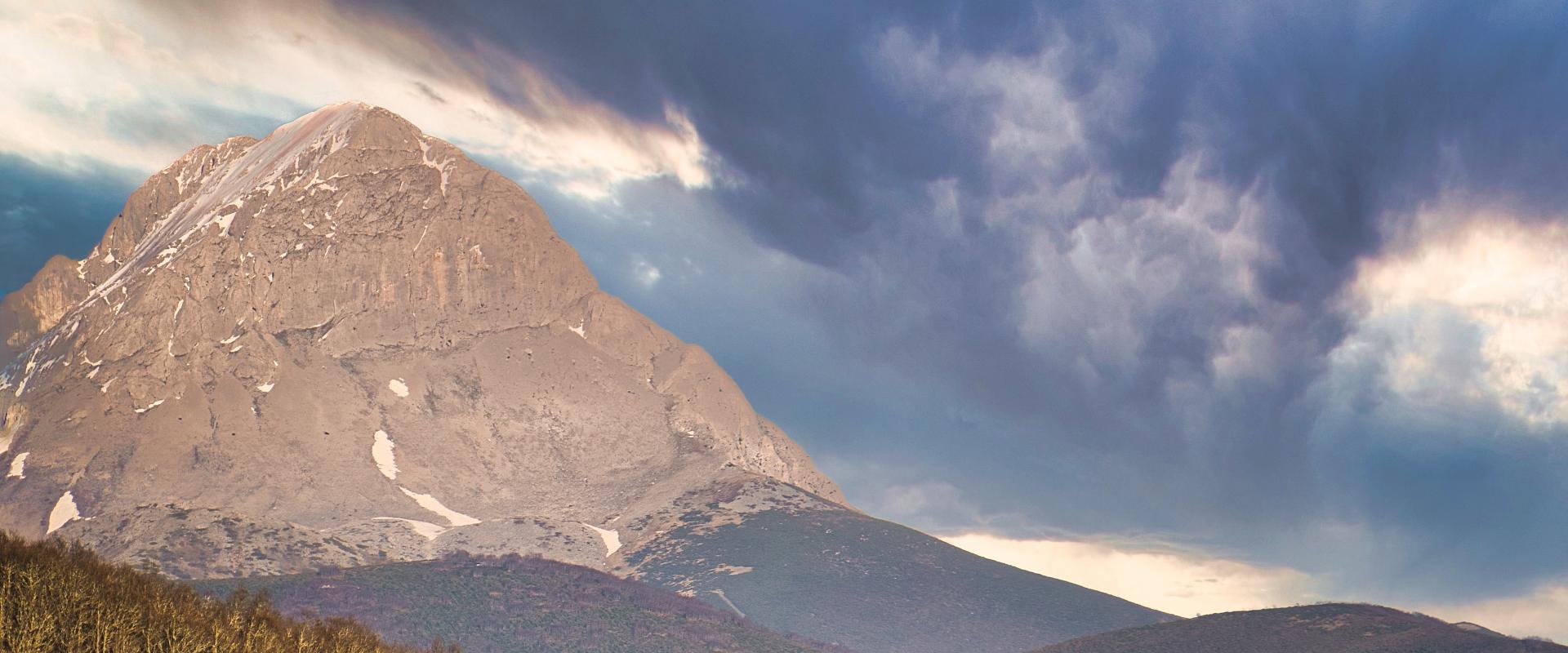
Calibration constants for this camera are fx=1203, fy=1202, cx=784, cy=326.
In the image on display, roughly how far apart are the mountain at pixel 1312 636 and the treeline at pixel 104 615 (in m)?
135

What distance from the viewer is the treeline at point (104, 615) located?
141ft

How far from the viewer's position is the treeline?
43094 mm

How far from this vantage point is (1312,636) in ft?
551

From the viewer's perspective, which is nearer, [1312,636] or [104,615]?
[104,615]

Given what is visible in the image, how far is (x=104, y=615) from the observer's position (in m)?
47.0

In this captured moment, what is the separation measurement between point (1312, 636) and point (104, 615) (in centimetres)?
16028

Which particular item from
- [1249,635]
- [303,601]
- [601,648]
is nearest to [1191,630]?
[1249,635]

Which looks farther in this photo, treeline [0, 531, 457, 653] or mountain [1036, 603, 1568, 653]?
mountain [1036, 603, 1568, 653]

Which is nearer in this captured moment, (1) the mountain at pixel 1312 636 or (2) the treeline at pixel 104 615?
(2) the treeline at pixel 104 615

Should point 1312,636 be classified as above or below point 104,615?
above

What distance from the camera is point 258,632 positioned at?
54969 mm

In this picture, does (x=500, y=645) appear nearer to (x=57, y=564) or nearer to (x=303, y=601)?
(x=303, y=601)

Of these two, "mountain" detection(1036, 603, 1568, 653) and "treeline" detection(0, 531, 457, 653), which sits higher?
"mountain" detection(1036, 603, 1568, 653)

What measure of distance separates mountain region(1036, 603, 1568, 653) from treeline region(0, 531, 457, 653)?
5303 inches
